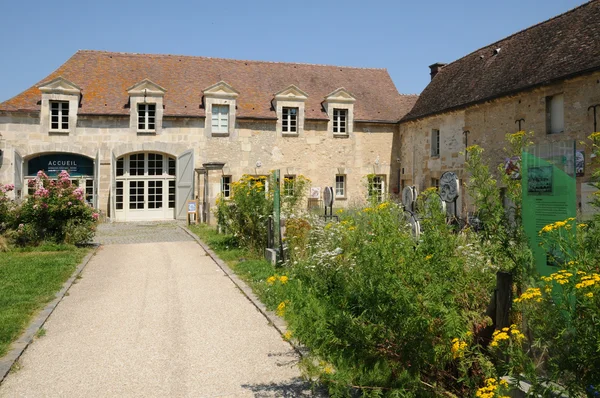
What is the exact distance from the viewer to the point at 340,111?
23875mm

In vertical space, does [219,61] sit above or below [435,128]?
above

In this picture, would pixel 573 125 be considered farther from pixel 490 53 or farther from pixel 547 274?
pixel 547 274

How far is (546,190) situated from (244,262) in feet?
23.8

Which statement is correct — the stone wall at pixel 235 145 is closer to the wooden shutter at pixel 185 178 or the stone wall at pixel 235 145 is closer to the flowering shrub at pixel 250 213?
the wooden shutter at pixel 185 178

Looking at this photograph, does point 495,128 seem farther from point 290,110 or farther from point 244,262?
point 244,262

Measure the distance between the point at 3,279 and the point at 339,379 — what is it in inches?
289

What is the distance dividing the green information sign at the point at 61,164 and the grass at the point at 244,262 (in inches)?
315

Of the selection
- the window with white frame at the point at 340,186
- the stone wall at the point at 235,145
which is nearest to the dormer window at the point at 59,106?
the stone wall at the point at 235,145

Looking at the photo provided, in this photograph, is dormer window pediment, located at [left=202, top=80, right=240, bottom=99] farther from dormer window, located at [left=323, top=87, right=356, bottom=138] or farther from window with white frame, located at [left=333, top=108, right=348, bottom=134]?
window with white frame, located at [left=333, top=108, right=348, bottom=134]

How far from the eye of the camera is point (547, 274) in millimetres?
3627

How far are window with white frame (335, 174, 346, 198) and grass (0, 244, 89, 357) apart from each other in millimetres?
13377

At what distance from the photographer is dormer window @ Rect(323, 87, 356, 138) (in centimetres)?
2338

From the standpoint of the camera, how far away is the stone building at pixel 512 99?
1370cm

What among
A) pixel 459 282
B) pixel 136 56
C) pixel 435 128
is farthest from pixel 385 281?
pixel 136 56
